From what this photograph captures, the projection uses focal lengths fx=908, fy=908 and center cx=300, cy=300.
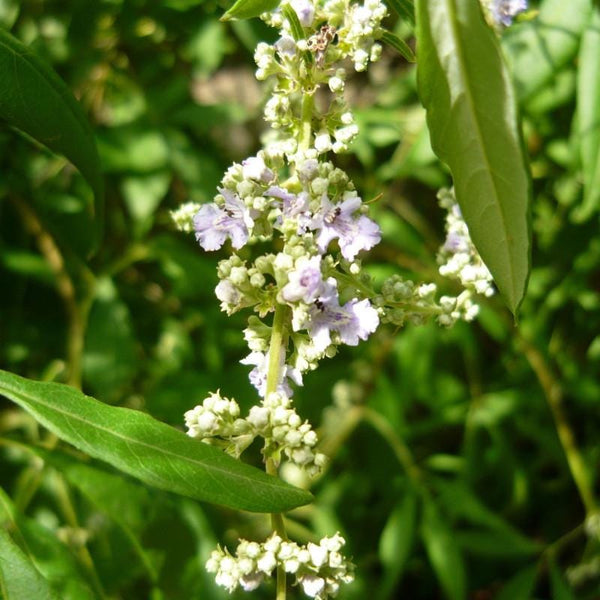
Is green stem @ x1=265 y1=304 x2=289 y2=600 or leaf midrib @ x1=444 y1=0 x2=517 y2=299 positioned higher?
leaf midrib @ x1=444 y1=0 x2=517 y2=299

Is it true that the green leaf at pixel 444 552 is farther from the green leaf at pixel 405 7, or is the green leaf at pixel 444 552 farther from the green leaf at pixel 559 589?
the green leaf at pixel 405 7

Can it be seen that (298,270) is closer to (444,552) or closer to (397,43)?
(397,43)

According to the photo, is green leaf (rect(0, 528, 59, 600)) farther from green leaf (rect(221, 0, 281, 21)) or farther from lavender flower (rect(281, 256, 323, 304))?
green leaf (rect(221, 0, 281, 21))

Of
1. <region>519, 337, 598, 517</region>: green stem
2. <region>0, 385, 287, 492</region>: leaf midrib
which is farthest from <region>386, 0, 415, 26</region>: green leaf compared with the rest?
<region>519, 337, 598, 517</region>: green stem

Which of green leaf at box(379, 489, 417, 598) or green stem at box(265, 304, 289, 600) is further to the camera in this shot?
green leaf at box(379, 489, 417, 598)

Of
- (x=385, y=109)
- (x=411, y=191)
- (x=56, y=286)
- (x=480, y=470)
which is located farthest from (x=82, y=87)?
(x=480, y=470)

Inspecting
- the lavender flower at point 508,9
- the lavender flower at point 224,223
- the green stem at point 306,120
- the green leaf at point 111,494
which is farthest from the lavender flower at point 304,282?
the green leaf at point 111,494

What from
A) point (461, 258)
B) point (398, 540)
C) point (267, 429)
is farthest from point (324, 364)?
point (267, 429)
